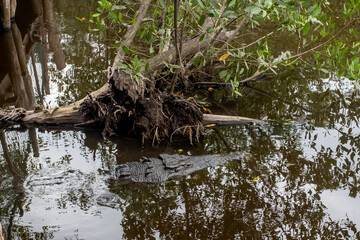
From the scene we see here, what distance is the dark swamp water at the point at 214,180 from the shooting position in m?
3.91

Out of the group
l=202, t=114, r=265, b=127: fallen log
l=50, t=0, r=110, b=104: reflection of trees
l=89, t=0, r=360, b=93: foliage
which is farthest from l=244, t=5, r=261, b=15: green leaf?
l=50, t=0, r=110, b=104: reflection of trees

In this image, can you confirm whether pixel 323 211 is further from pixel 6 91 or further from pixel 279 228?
pixel 6 91

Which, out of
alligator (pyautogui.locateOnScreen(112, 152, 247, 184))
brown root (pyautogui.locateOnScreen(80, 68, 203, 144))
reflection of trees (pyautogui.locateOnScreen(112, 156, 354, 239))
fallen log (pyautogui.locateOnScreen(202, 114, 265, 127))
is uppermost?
brown root (pyautogui.locateOnScreen(80, 68, 203, 144))

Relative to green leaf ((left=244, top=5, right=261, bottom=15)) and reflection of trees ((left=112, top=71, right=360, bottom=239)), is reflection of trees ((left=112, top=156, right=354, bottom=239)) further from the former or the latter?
green leaf ((left=244, top=5, right=261, bottom=15))

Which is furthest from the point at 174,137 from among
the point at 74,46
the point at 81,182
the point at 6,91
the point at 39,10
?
the point at 39,10

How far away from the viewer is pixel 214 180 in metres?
4.74

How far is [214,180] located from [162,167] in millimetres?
618

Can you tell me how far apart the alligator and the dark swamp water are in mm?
105

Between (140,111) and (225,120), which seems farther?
(225,120)

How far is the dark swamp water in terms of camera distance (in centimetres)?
391

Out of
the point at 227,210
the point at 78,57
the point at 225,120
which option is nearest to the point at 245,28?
the point at 225,120

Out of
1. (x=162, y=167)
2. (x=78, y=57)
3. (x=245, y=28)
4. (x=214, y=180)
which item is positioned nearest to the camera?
(x=214, y=180)

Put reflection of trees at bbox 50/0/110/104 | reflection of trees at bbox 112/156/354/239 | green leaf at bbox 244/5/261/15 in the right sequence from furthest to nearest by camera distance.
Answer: reflection of trees at bbox 50/0/110/104, green leaf at bbox 244/5/261/15, reflection of trees at bbox 112/156/354/239

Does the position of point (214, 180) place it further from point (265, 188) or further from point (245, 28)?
point (245, 28)
